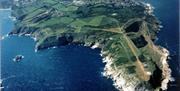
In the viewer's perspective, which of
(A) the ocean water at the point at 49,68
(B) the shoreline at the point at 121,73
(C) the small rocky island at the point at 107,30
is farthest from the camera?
(C) the small rocky island at the point at 107,30

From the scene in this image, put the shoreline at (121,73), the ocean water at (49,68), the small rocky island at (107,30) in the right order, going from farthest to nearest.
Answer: the small rocky island at (107,30), the ocean water at (49,68), the shoreline at (121,73)

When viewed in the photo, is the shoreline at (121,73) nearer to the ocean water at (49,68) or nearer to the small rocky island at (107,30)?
the small rocky island at (107,30)

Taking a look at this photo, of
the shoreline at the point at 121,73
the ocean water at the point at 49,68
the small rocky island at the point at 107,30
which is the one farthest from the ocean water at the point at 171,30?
the ocean water at the point at 49,68

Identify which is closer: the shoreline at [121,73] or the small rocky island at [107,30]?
the shoreline at [121,73]

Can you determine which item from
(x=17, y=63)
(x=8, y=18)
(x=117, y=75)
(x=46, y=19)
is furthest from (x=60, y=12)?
(x=117, y=75)

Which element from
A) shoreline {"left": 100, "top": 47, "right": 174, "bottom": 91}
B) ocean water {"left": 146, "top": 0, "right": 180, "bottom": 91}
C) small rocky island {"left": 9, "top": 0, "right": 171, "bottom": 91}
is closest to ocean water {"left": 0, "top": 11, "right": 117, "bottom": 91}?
shoreline {"left": 100, "top": 47, "right": 174, "bottom": 91}

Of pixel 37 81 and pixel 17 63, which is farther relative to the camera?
pixel 17 63

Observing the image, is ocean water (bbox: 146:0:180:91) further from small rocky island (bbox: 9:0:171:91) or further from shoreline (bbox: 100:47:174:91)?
small rocky island (bbox: 9:0:171:91)

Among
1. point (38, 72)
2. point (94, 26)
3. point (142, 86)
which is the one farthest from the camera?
point (94, 26)

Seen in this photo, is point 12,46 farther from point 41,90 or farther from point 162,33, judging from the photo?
point 162,33
